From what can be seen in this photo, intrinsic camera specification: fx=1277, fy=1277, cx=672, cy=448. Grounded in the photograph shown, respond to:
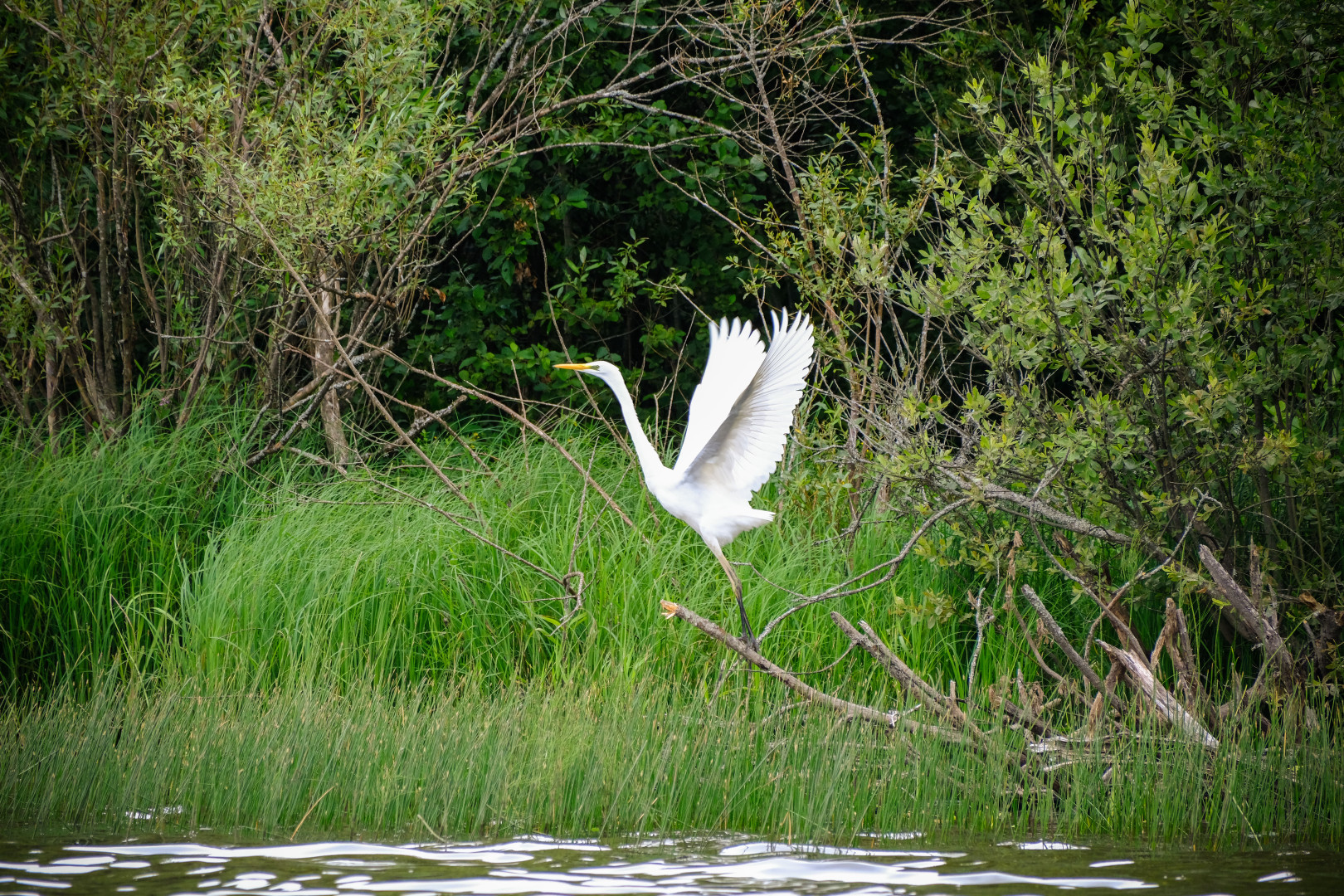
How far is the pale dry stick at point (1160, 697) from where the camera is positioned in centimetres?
434

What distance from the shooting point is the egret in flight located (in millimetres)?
4785

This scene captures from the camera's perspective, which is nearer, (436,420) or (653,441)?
(436,420)

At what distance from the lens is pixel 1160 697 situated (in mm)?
4512

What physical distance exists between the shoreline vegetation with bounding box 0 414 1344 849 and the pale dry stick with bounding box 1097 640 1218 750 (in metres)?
0.08

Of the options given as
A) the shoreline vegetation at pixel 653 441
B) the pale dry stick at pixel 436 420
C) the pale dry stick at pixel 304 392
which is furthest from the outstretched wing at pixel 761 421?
the pale dry stick at pixel 304 392

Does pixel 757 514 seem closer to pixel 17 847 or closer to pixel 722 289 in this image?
pixel 17 847

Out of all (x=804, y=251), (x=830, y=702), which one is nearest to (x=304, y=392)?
(x=804, y=251)

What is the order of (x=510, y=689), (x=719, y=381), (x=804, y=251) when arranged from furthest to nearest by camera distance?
(x=804, y=251) < (x=719, y=381) < (x=510, y=689)

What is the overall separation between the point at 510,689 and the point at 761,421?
58.6 inches

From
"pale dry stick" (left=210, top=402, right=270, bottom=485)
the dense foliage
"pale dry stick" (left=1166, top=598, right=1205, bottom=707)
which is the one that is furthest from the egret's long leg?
"pale dry stick" (left=210, top=402, right=270, bottom=485)

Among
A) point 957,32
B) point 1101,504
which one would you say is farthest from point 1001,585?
point 957,32

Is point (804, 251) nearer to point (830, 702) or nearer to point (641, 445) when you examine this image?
point (641, 445)

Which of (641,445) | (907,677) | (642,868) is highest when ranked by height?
(641,445)

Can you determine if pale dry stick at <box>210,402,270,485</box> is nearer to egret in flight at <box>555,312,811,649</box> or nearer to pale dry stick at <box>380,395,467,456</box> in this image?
pale dry stick at <box>380,395,467,456</box>
